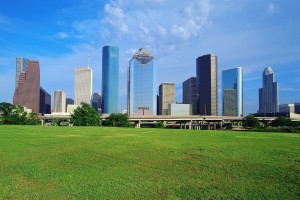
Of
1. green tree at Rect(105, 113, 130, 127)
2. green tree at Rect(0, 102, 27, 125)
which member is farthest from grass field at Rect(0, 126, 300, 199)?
green tree at Rect(105, 113, 130, 127)

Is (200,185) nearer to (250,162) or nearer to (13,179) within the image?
(250,162)

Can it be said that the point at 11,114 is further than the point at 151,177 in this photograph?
Yes

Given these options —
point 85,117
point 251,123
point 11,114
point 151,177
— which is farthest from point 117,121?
point 151,177

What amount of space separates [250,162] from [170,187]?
398 centimetres

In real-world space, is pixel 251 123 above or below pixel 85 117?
below

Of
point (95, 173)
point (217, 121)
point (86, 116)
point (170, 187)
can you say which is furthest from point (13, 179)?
point (217, 121)

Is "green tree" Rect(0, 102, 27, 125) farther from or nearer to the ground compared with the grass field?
farther from the ground

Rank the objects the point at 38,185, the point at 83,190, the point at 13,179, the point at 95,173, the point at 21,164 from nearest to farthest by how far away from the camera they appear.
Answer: the point at 83,190 < the point at 38,185 < the point at 13,179 < the point at 95,173 < the point at 21,164

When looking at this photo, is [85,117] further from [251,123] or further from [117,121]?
[251,123]

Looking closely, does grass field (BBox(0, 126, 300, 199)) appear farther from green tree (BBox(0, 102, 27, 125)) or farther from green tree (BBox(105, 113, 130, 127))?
green tree (BBox(105, 113, 130, 127))

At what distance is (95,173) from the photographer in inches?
328

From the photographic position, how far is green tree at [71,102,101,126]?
253 ft

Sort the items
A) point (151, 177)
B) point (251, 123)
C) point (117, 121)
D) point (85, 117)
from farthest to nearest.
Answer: point (251, 123) → point (117, 121) → point (85, 117) → point (151, 177)

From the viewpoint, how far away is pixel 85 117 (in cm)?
7812
